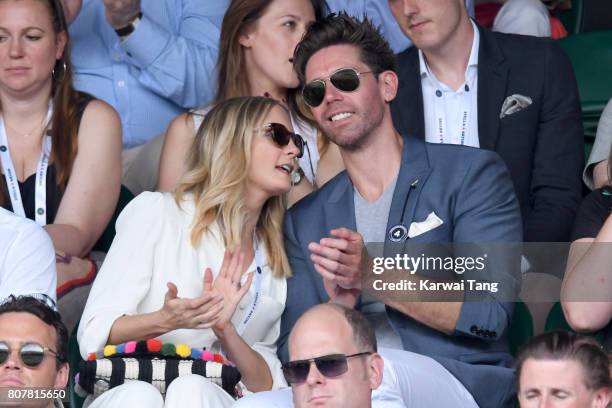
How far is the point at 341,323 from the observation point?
4734mm

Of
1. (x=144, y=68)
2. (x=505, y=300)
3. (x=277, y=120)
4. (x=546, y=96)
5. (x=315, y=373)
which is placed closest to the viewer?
(x=315, y=373)

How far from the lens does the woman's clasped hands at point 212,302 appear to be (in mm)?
5023

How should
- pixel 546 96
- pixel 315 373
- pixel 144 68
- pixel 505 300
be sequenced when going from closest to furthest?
pixel 315 373 < pixel 505 300 < pixel 546 96 < pixel 144 68

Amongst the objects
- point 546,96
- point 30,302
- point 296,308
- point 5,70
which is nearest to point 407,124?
point 546,96

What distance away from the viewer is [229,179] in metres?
5.61

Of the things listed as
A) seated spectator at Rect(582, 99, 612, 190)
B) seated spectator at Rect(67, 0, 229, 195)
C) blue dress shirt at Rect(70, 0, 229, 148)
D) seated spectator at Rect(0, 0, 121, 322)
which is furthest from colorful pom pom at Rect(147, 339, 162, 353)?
blue dress shirt at Rect(70, 0, 229, 148)

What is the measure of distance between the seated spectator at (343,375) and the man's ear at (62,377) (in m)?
0.52

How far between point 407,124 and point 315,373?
1.86m

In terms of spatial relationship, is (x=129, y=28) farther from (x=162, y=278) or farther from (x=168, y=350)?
(x=168, y=350)

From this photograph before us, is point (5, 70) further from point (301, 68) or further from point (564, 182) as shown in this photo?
point (564, 182)

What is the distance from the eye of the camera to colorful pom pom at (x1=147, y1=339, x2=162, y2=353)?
5133 millimetres

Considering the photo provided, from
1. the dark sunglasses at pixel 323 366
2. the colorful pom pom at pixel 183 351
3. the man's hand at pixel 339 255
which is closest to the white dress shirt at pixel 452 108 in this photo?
the man's hand at pixel 339 255

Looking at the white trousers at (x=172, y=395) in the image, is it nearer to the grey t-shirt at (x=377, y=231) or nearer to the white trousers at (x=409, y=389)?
the white trousers at (x=409, y=389)

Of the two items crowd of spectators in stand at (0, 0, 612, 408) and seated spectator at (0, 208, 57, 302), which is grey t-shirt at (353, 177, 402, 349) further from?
seated spectator at (0, 208, 57, 302)
